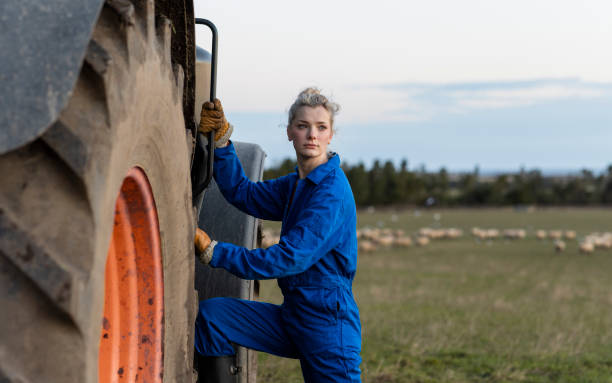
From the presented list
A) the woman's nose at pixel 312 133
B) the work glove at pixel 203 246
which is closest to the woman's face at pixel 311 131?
the woman's nose at pixel 312 133

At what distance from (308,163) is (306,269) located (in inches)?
23.4

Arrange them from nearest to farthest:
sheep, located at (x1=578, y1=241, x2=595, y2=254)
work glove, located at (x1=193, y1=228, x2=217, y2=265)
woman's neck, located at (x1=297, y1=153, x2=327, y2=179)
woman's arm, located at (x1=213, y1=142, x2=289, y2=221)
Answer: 1. work glove, located at (x1=193, y1=228, x2=217, y2=265)
2. woman's neck, located at (x1=297, y1=153, x2=327, y2=179)
3. woman's arm, located at (x1=213, y1=142, x2=289, y2=221)
4. sheep, located at (x1=578, y1=241, x2=595, y2=254)

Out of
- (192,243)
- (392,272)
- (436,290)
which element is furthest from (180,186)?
(392,272)

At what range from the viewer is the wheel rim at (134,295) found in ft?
6.90

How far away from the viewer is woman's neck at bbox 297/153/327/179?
3415 millimetres

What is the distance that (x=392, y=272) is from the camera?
712 inches

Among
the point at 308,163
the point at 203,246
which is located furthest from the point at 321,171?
the point at 203,246

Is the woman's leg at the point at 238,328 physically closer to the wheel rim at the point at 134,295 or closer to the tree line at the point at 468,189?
the wheel rim at the point at 134,295

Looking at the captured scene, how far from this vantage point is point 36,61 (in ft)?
4.61

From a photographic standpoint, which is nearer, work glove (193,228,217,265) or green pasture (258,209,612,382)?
work glove (193,228,217,265)

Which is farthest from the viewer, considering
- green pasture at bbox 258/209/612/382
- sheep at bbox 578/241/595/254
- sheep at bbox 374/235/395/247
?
sheep at bbox 374/235/395/247

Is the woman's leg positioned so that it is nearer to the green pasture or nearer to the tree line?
the green pasture

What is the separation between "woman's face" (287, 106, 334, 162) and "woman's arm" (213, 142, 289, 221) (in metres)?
0.34

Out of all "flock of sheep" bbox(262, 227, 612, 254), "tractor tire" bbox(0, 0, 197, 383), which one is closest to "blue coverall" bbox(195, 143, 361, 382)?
"tractor tire" bbox(0, 0, 197, 383)
